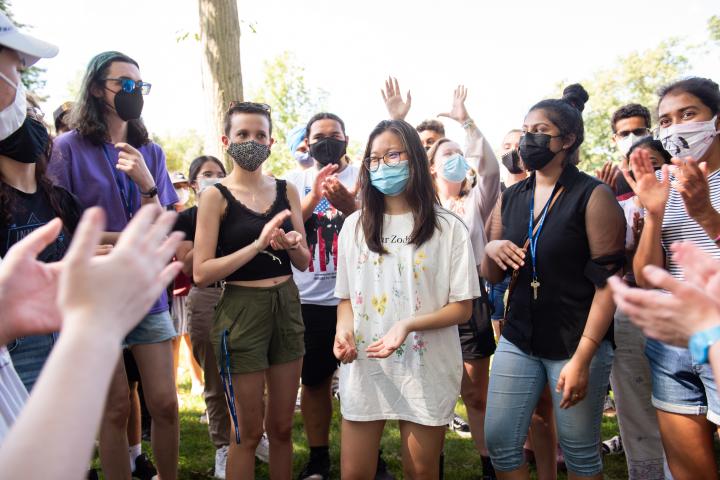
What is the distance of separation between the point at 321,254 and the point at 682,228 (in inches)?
97.5

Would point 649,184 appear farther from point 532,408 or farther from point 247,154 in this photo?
point 247,154

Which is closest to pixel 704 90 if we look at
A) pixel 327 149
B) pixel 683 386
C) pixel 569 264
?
pixel 569 264

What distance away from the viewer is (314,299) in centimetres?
427

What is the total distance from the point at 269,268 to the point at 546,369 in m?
1.75

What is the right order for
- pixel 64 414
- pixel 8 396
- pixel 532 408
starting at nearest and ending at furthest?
pixel 64 414
pixel 8 396
pixel 532 408

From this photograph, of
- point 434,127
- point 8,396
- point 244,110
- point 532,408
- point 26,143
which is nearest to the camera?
point 8,396

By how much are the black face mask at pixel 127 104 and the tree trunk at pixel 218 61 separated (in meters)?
2.86

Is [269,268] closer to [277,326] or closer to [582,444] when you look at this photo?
[277,326]

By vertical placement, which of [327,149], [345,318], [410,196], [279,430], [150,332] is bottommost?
[279,430]

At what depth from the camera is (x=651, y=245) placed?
2930mm

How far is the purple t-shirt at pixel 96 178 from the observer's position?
3.30 m

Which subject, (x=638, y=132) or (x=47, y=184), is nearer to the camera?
(x=47, y=184)

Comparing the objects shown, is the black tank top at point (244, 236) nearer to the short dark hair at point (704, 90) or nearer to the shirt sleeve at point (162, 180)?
the shirt sleeve at point (162, 180)

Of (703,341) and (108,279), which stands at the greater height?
(108,279)
